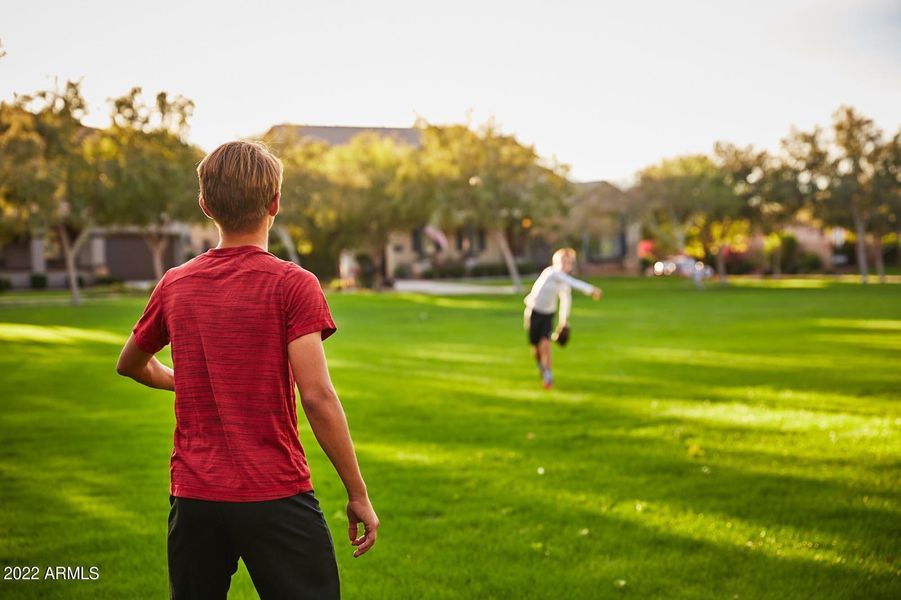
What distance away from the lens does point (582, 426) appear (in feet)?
32.0

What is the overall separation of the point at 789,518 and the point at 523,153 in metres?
35.1

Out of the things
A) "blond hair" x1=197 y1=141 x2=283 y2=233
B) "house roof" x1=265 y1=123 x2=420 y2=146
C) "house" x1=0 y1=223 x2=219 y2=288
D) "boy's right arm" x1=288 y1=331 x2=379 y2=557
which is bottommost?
"boy's right arm" x1=288 y1=331 x2=379 y2=557

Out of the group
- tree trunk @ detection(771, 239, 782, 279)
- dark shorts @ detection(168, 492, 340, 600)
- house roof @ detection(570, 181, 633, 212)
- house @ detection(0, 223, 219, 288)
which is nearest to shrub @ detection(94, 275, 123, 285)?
house @ detection(0, 223, 219, 288)

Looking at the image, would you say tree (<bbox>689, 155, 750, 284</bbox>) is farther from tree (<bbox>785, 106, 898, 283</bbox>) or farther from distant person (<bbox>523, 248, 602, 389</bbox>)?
distant person (<bbox>523, 248, 602, 389</bbox>)

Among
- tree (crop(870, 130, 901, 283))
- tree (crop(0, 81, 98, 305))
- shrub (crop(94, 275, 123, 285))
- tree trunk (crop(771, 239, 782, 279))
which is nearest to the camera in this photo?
tree (crop(0, 81, 98, 305))

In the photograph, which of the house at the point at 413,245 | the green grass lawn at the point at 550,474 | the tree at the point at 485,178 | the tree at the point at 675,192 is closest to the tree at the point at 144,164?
the house at the point at 413,245

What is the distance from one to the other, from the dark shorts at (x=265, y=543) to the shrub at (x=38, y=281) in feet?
169

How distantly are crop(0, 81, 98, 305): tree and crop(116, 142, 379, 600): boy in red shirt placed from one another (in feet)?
107

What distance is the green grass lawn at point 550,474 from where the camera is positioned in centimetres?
527

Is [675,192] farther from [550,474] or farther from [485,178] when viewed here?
[550,474]

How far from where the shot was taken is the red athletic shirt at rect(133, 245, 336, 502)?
259 cm

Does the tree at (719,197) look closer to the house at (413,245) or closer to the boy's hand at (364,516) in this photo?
the house at (413,245)

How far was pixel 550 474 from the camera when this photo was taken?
7.59 m

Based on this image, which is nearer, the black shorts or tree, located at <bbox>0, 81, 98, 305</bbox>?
the black shorts
